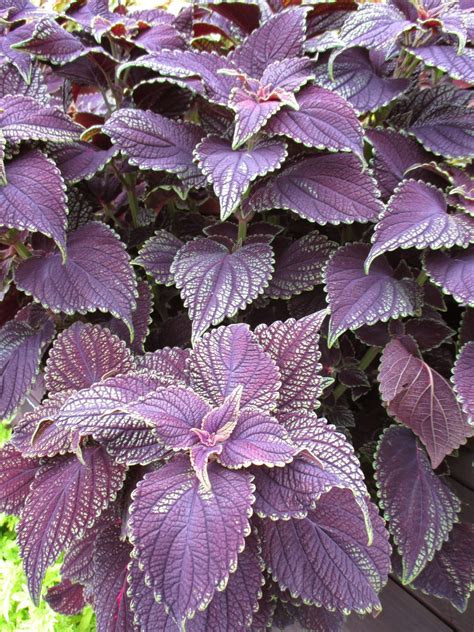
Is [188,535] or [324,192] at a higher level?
[324,192]

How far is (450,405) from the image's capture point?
769mm

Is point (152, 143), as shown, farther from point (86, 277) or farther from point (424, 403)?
point (424, 403)

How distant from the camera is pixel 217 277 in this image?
2.56 ft

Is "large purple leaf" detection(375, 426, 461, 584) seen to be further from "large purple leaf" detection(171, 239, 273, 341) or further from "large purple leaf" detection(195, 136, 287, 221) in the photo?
"large purple leaf" detection(195, 136, 287, 221)

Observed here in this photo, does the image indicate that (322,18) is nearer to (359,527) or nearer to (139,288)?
(139,288)

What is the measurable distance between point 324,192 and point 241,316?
0.89 ft

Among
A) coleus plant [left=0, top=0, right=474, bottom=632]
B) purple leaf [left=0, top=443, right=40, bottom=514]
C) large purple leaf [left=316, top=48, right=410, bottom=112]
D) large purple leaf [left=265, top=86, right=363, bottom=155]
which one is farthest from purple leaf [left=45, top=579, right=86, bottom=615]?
large purple leaf [left=316, top=48, right=410, bottom=112]

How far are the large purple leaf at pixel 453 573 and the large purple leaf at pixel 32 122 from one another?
2.69 feet

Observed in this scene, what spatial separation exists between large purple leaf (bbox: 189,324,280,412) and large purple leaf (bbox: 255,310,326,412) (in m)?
0.04

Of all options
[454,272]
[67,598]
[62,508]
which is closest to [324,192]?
[454,272]

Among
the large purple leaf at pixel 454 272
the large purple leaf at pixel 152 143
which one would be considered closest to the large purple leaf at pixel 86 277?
the large purple leaf at pixel 152 143

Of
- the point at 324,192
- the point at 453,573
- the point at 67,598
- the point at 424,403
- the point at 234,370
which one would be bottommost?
the point at 67,598

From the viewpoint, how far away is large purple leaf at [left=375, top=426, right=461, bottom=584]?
29.2 inches

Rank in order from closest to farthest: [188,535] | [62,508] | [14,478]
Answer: [188,535] → [62,508] → [14,478]
